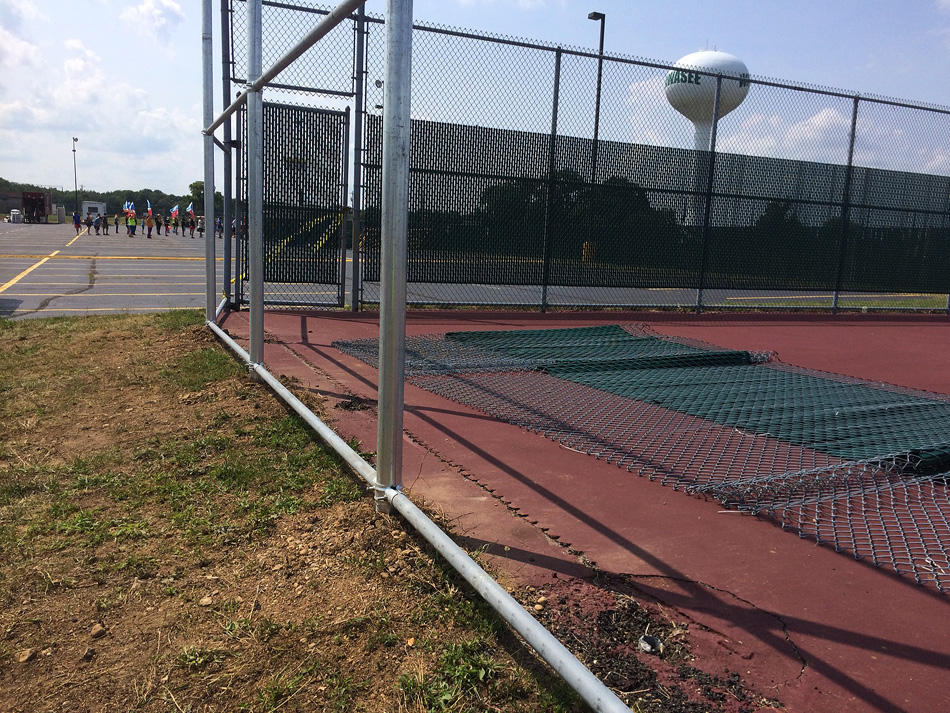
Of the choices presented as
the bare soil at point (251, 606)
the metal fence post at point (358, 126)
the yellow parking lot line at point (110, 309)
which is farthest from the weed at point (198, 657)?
the yellow parking lot line at point (110, 309)

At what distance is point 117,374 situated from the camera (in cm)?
541

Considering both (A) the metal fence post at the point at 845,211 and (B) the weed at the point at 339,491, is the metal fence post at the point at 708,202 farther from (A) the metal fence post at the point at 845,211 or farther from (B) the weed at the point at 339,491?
(B) the weed at the point at 339,491

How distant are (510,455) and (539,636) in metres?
2.04

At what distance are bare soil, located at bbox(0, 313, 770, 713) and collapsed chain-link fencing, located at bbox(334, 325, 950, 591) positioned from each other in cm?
134

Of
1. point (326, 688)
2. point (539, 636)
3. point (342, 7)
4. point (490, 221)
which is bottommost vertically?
point (326, 688)

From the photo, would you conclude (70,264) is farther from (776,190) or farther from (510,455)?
(510,455)

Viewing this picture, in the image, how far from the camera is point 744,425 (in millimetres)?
4629

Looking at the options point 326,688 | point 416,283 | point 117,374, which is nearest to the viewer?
point 326,688

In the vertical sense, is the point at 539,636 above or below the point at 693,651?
above

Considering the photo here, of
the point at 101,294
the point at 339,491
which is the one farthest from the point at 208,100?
→ the point at 101,294

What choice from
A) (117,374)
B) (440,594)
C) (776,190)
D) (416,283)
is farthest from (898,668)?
(776,190)

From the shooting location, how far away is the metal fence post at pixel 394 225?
2.66 meters

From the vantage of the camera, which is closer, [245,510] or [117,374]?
[245,510]

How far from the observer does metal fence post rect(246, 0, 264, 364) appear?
15.9ft
